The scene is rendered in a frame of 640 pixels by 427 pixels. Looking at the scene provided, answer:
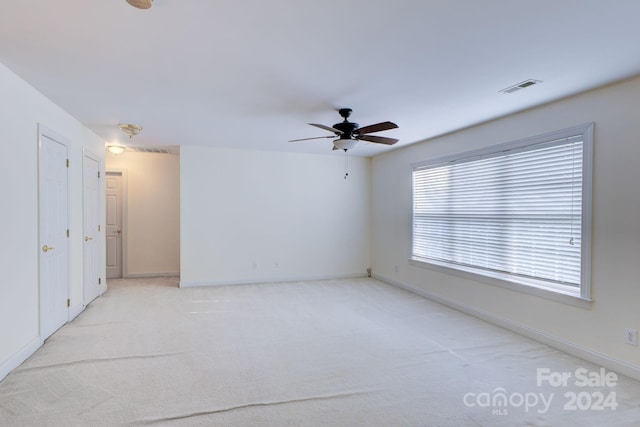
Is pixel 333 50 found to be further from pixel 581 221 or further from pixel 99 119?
pixel 99 119

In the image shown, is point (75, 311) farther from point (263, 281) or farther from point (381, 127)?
point (381, 127)

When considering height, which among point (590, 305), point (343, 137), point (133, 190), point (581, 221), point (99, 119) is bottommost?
point (590, 305)

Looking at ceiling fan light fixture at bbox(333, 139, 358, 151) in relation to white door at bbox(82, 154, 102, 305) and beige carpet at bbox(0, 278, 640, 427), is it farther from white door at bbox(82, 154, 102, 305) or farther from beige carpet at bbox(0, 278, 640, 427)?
white door at bbox(82, 154, 102, 305)

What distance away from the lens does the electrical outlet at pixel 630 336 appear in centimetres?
271

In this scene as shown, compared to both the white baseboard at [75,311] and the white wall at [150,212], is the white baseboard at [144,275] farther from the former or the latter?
the white baseboard at [75,311]

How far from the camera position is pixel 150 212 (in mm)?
6664

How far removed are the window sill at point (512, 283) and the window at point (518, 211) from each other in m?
0.02

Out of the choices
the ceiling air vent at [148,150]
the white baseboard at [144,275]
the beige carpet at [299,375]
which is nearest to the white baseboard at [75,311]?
the beige carpet at [299,375]

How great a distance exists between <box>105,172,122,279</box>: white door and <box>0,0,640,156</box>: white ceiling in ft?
10.2

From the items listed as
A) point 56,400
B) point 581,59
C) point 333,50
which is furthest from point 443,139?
point 56,400

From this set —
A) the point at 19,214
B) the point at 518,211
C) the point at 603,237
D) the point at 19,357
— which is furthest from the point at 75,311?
the point at 603,237

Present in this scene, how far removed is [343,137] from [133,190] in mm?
4904

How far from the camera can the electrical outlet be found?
8.91 ft

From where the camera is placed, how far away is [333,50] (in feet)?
7.68
